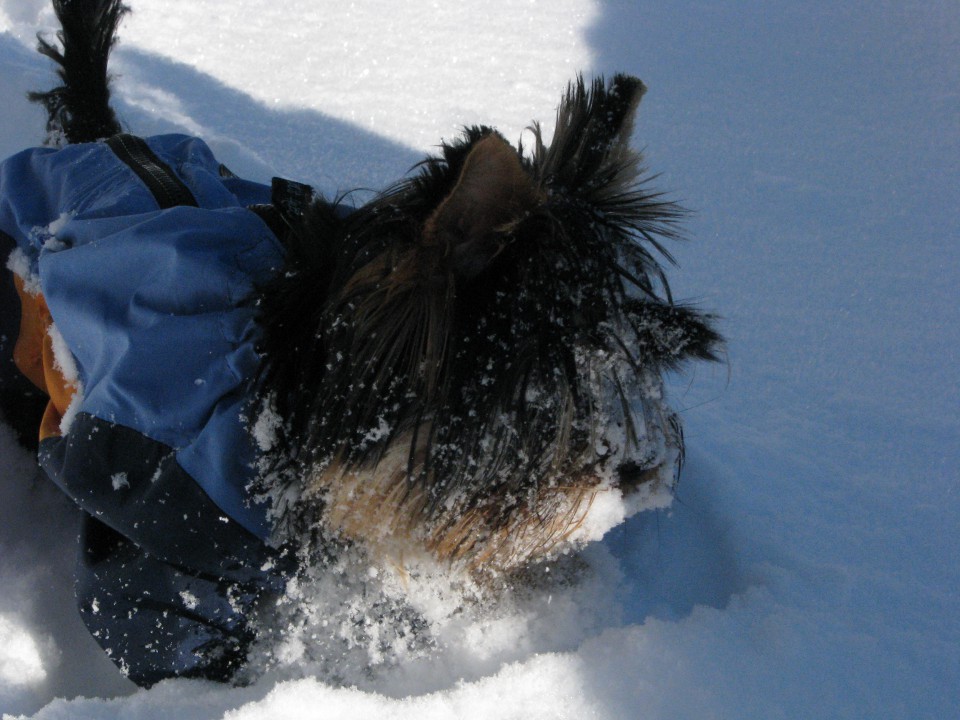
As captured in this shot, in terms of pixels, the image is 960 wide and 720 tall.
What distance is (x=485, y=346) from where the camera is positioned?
1.16m

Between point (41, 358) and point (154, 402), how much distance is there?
654 mm

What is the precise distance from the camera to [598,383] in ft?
3.95

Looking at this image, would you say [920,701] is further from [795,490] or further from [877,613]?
[795,490]

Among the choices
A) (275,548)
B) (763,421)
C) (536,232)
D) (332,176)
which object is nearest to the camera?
(536,232)

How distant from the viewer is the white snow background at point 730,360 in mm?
1514

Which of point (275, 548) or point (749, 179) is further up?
point (749, 179)

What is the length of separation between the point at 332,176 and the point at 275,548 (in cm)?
203

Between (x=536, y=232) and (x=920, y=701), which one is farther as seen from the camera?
(x=920, y=701)

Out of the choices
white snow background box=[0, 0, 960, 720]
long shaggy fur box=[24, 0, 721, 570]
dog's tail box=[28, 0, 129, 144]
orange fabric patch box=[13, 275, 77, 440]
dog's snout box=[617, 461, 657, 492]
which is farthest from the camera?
dog's tail box=[28, 0, 129, 144]

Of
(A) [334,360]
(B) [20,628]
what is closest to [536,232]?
(A) [334,360]

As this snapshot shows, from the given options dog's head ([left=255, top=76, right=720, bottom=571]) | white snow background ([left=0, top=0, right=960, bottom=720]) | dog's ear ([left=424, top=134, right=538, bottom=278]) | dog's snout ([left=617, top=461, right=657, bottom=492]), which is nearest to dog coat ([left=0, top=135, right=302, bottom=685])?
dog's head ([left=255, top=76, right=720, bottom=571])

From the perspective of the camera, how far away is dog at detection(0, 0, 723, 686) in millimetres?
1146

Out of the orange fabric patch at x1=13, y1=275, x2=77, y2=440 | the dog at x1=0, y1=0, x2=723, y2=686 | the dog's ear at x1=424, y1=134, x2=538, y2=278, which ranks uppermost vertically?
the dog's ear at x1=424, y1=134, x2=538, y2=278

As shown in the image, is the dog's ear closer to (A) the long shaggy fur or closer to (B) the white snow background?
(A) the long shaggy fur
